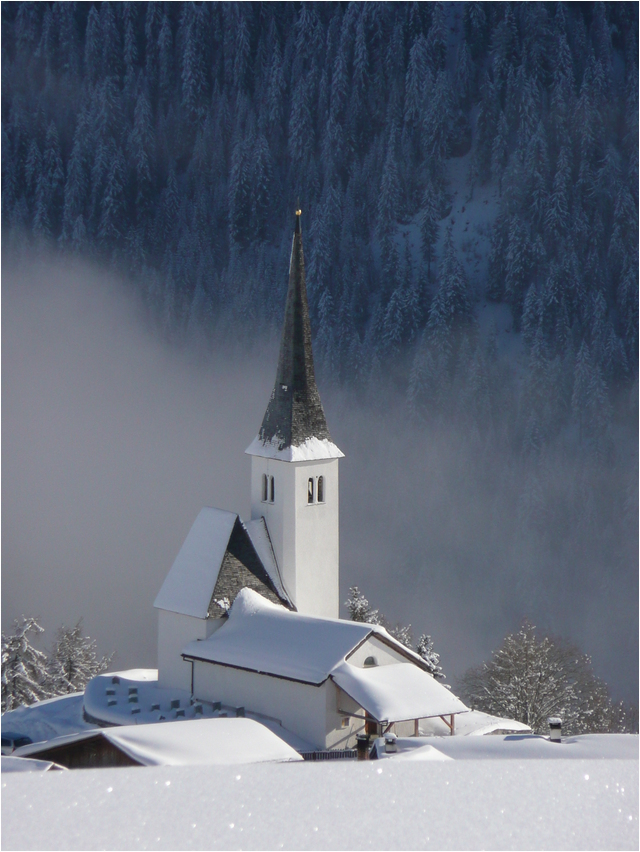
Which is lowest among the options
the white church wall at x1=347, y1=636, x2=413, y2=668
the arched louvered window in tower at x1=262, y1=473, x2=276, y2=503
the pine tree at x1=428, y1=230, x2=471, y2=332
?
the white church wall at x1=347, y1=636, x2=413, y2=668

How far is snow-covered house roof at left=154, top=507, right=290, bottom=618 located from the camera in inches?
933

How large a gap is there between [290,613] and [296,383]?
20.0ft

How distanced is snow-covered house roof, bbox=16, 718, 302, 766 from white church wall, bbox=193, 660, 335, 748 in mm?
12299

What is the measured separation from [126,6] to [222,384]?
2916cm

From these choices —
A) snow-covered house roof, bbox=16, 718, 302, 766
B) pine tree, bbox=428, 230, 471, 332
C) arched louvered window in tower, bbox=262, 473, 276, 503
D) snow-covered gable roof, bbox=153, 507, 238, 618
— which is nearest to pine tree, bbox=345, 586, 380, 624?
arched louvered window in tower, bbox=262, 473, 276, 503

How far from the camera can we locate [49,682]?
30.2m

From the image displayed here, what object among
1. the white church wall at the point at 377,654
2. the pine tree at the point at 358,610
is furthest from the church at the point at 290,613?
the pine tree at the point at 358,610

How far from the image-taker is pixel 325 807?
290 cm

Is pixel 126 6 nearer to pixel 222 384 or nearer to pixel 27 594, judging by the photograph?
pixel 222 384

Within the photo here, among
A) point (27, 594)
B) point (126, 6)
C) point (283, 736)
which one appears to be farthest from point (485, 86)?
point (283, 736)

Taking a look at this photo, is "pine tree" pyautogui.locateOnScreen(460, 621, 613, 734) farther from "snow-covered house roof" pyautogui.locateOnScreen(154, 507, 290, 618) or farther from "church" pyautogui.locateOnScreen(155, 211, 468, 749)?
"snow-covered house roof" pyautogui.locateOnScreen(154, 507, 290, 618)

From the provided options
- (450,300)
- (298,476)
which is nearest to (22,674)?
(298,476)

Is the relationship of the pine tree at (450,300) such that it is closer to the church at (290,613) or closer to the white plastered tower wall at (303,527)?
the church at (290,613)

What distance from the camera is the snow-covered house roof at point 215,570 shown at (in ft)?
77.7
